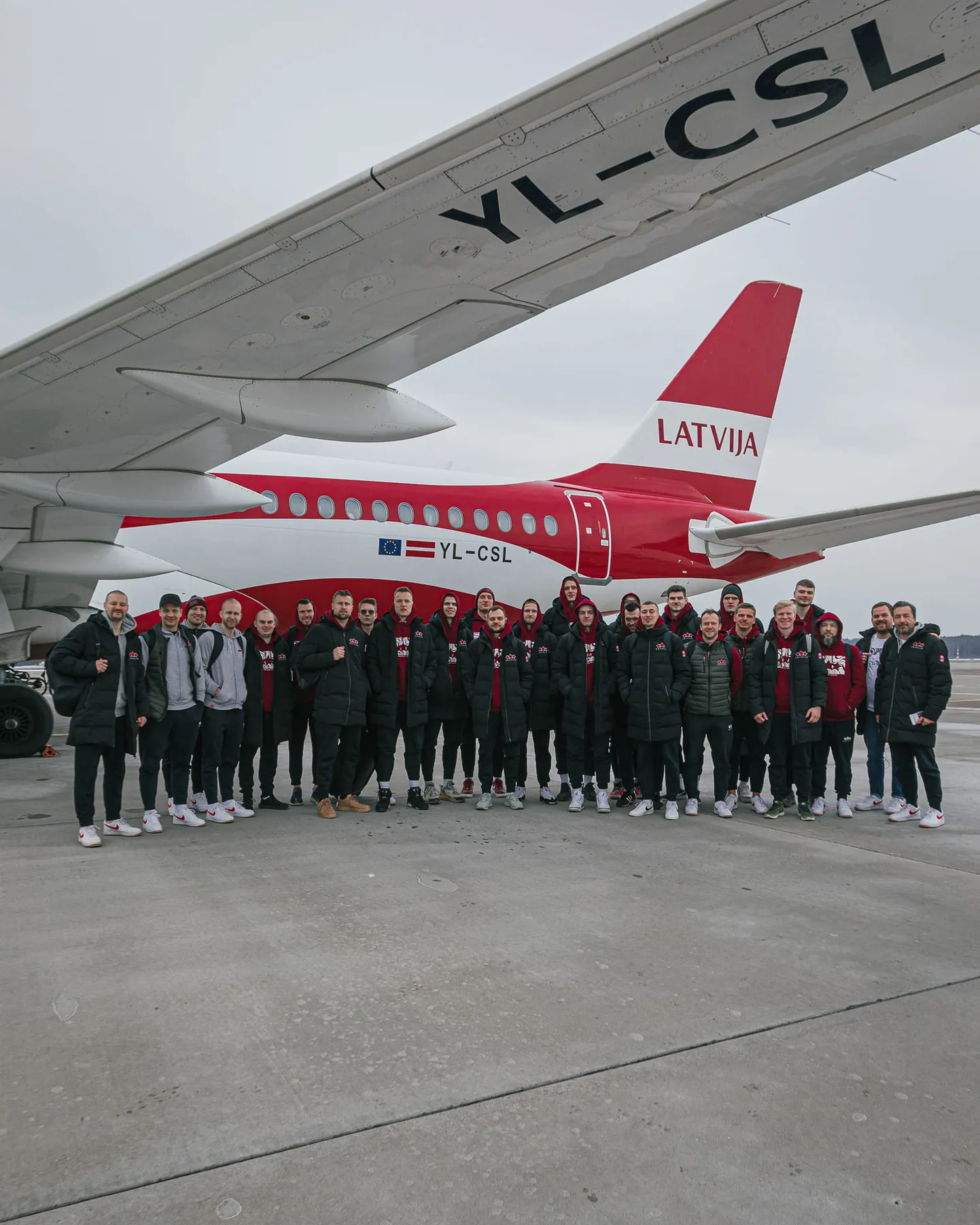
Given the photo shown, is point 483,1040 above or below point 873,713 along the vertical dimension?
below

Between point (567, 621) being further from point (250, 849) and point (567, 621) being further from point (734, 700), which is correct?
point (250, 849)

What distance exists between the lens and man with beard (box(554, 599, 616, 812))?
275 inches

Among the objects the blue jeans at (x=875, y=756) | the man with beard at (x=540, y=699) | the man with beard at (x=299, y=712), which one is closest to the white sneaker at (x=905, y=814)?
the blue jeans at (x=875, y=756)

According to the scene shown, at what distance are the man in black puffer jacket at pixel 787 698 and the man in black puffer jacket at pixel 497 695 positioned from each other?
1.94 metres

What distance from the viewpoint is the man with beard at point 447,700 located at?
23.8 feet

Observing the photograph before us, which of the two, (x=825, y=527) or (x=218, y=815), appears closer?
(x=218, y=815)

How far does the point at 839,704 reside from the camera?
700cm

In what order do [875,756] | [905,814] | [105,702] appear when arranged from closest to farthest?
[105,702]
[905,814]
[875,756]

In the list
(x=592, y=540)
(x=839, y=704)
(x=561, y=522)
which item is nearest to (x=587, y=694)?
(x=839, y=704)

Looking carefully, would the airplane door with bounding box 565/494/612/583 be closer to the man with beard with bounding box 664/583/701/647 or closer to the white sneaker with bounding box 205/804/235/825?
the man with beard with bounding box 664/583/701/647

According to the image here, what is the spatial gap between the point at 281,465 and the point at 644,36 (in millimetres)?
7476

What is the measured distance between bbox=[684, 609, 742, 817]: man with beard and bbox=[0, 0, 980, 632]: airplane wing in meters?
3.04

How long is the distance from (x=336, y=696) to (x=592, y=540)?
646 centimetres

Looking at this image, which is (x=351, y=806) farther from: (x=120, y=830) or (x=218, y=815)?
(x=120, y=830)
